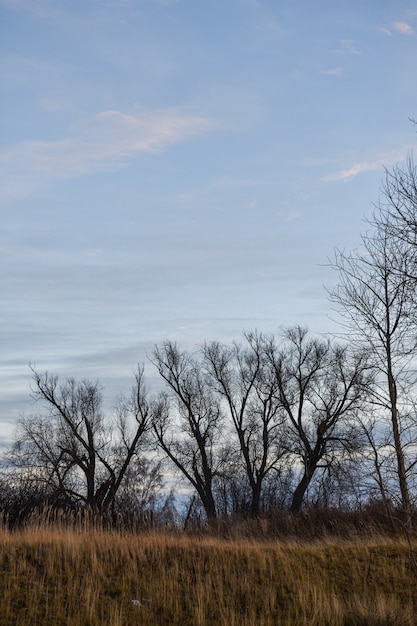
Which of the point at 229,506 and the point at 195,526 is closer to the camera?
the point at 195,526

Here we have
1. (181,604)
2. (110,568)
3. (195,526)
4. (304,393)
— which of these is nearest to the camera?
(181,604)

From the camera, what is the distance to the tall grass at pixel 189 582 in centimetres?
918

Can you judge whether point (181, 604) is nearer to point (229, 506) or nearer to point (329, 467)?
point (329, 467)

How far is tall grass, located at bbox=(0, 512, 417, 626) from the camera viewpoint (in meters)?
9.18

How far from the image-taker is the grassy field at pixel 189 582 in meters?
9.17

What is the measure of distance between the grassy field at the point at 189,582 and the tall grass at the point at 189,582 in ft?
0.06

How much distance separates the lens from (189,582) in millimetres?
10766

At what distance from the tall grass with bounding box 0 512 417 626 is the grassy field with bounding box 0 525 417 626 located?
2 centimetres

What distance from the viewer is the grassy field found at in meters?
9.17

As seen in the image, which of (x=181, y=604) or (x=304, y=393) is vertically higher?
(x=304, y=393)

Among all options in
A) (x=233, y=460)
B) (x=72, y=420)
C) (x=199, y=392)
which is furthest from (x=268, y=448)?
(x=72, y=420)

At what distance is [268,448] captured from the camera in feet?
134

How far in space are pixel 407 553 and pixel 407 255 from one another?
634 centimetres

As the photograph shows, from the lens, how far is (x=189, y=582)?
10.8 meters
